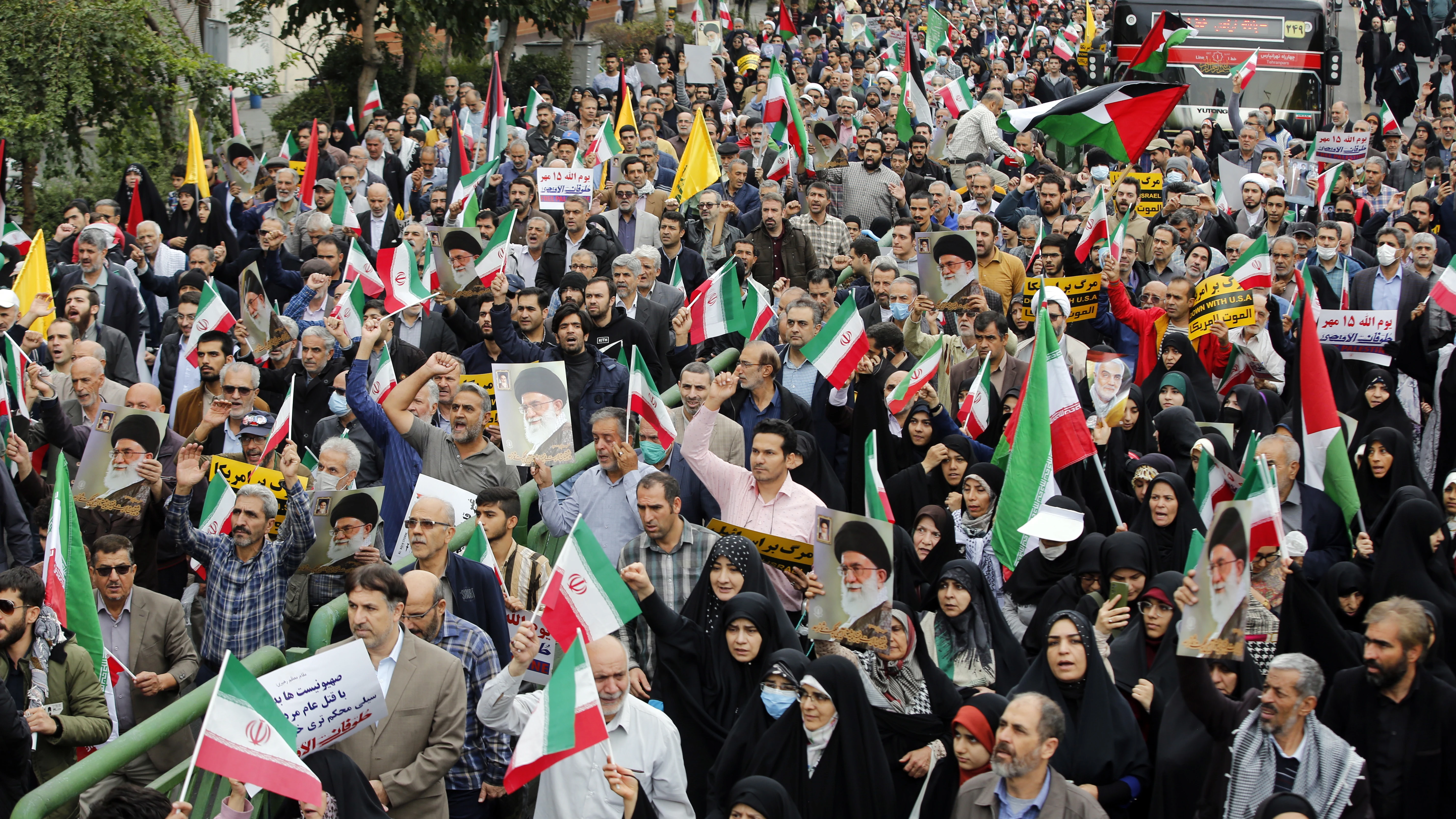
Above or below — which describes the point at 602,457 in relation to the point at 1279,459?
above

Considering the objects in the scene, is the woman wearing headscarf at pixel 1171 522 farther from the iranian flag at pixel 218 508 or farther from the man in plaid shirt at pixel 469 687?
the iranian flag at pixel 218 508

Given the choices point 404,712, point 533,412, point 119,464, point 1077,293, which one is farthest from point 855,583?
point 1077,293

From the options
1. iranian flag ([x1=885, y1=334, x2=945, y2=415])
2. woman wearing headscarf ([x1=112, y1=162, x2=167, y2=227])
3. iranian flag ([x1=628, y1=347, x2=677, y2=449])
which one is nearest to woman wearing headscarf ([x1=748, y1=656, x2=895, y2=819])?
iranian flag ([x1=628, y1=347, x2=677, y2=449])

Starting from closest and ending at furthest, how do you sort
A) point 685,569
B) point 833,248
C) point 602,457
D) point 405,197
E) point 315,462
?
point 685,569, point 602,457, point 315,462, point 833,248, point 405,197

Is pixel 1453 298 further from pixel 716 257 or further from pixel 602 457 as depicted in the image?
pixel 602 457

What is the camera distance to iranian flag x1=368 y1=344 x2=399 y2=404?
838 centimetres

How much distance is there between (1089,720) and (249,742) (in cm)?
287

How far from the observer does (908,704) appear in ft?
19.1

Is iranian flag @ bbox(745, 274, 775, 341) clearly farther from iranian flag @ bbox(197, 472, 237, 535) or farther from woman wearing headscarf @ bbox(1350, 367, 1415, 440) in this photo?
iranian flag @ bbox(197, 472, 237, 535)

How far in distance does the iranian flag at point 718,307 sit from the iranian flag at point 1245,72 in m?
10.7

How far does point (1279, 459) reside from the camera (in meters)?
8.04

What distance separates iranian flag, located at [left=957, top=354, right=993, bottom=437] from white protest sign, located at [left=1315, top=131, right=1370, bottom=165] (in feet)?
28.9

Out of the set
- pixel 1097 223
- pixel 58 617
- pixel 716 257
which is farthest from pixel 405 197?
pixel 58 617

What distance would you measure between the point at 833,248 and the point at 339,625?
262 inches
